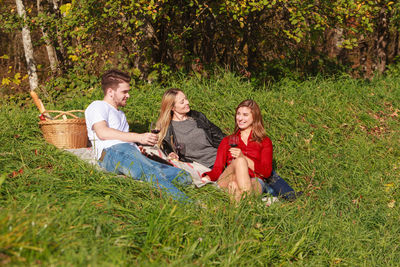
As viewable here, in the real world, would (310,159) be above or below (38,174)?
below

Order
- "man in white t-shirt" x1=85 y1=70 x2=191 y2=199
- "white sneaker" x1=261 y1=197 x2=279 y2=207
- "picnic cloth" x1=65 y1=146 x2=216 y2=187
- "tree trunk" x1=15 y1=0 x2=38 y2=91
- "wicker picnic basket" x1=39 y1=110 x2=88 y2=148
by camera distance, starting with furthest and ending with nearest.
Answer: "tree trunk" x1=15 y1=0 x2=38 y2=91 < "wicker picnic basket" x1=39 y1=110 x2=88 y2=148 < "picnic cloth" x1=65 y1=146 x2=216 y2=187 < "man in white t-shirt" x1=85 y1=70 x2=191 y2=199 < "white sneaker" x1=261 y1=197 x2=279 y2=207

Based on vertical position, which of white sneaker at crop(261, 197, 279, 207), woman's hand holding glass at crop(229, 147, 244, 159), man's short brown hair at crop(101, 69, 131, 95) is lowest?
white sneaker at crop(261, 197, 279, 207)

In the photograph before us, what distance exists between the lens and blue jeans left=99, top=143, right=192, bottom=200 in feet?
13.0

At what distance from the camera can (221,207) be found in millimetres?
3539

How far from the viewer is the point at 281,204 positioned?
157 inches

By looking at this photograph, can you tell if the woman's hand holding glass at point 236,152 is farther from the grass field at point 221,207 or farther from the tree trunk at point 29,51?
the tree trunk at point 29,51

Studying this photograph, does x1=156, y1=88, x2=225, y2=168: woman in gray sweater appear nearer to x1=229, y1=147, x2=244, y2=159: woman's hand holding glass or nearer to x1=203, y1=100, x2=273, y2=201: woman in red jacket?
x1=203, y1=100, x2=273, y2=201: woman in red jacket

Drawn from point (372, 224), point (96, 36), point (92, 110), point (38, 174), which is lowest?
point (372, 224)

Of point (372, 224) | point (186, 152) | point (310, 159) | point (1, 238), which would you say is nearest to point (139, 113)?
point (186, 152)

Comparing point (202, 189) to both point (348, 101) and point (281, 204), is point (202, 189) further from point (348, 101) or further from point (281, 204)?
point (348, 101)

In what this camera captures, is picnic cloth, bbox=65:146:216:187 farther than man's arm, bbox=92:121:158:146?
Yes

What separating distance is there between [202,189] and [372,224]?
6.36 feet

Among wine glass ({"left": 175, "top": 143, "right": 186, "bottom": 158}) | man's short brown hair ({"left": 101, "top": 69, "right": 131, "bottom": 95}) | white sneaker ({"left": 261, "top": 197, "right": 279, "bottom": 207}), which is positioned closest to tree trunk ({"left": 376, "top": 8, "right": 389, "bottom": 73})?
wine glass ({"left": 175, "top": 143, "right": 186, "bottom": 158})

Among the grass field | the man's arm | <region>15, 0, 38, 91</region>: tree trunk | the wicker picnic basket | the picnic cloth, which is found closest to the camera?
the grass field
